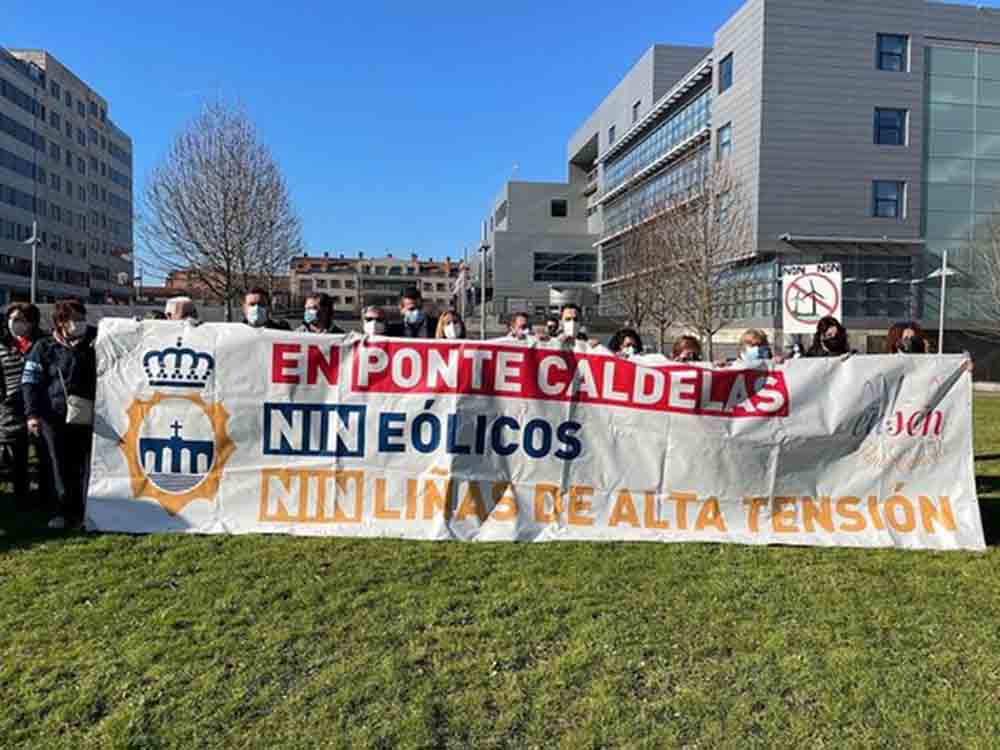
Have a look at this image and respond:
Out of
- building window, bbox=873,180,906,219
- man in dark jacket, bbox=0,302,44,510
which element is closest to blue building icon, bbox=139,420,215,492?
man in dark jacket, bbox=0,302,44,510

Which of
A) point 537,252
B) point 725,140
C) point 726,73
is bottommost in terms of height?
point 537,252

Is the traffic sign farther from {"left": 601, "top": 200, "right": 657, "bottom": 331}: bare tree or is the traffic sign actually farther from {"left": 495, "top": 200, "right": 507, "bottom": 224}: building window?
{"left": 495, "top": 200, "right": 507, "bottom": 224}: building window

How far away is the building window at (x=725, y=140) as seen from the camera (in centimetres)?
4050

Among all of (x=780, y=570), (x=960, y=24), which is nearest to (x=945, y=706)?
(x=780, y=570)

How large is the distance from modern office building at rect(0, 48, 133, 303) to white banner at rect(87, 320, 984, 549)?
6749 cm

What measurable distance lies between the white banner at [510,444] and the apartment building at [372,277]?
13627cm

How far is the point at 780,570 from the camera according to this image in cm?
532

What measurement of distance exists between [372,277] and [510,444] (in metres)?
→ 156

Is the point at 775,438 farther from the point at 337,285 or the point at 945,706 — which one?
the point at 337,285

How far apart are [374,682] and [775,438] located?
155 inches

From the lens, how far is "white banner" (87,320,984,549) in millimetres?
5969

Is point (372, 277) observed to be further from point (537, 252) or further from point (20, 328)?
point (20, 328)

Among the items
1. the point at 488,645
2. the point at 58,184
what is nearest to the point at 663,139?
the point at 488,645

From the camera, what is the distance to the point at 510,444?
19.8 feet
